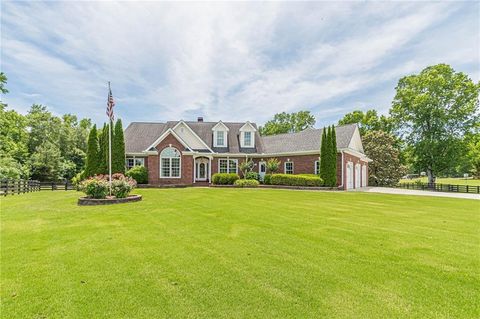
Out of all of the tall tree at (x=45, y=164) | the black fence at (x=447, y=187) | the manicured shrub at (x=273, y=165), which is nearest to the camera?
the manicured shrub at (x=273, y=165)

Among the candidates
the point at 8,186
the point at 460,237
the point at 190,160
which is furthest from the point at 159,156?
the point at 460,237

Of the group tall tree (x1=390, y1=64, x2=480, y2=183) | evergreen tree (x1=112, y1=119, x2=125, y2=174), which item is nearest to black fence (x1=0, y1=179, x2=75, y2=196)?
evergreen tree (x1=112, y1=119, x2=125, y2=174)

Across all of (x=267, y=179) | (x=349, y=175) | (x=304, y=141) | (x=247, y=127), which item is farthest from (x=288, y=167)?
(x=247, y=127)

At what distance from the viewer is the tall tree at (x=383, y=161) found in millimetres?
33625

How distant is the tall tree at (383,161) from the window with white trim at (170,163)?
82.2 ft

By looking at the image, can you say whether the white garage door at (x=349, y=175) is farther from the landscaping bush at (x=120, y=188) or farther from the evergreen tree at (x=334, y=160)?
the landscaping bush at (x=120, y=188)

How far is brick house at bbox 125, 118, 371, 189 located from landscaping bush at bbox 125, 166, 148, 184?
450mm

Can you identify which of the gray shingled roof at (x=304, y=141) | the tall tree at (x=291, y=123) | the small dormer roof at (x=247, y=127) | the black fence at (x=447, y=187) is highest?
the tall tree at (x=291, y=123)

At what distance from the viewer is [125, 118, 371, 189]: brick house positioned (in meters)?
24.7

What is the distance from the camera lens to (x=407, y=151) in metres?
36.0

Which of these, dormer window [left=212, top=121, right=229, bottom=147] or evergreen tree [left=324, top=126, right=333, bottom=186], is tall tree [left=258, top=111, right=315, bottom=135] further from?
evergreen tree [left=324, top=126, right=333, bottom=186]

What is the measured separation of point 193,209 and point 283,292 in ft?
24.4

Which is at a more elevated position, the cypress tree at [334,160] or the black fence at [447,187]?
the cypress tree at [334,160]

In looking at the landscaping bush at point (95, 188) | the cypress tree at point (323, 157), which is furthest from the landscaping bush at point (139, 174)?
the cypress tree at point (323, 157)
